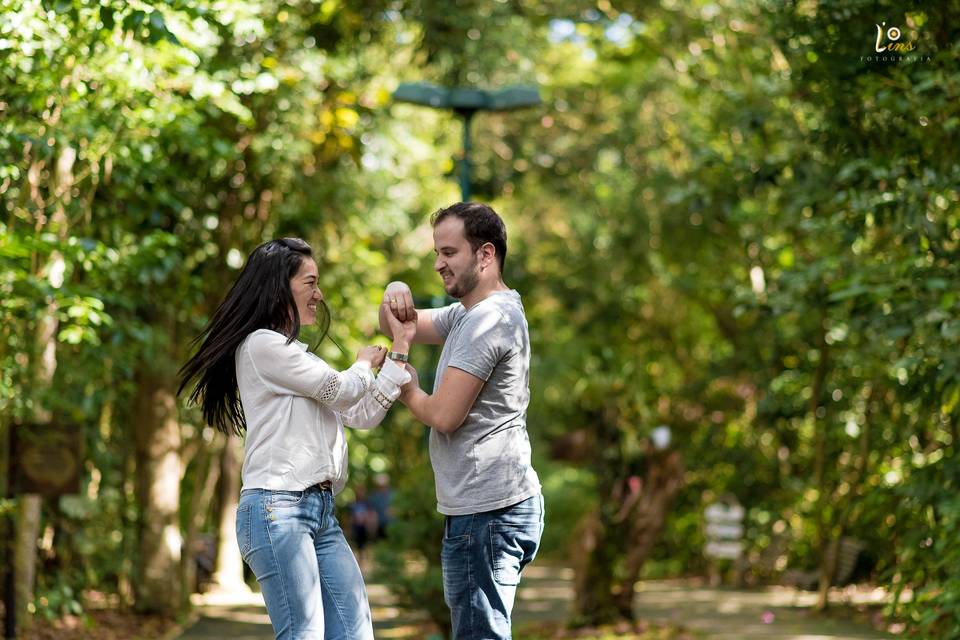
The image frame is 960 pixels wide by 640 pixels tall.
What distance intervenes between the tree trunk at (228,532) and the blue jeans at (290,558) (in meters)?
12.2

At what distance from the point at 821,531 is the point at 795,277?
4.85m

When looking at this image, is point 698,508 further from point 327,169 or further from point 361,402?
point 361,402

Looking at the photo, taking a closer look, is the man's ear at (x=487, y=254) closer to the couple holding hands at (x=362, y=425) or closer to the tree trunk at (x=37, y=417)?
the couple holding hands at (x=362, y=425)

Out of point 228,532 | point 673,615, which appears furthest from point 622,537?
point 228,532

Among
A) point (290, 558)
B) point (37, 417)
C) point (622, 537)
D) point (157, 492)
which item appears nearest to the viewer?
point (290, 558)

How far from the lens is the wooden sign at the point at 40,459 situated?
8703mm

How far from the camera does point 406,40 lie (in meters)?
15.9

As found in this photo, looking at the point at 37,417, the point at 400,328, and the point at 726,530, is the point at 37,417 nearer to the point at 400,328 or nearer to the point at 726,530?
the point at 400,328

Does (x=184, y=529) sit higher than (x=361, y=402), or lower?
lower

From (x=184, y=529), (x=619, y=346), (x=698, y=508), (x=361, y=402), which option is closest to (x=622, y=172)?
(x=619, y=346)

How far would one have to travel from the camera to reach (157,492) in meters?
12.4

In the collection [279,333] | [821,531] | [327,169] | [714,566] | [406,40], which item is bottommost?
[714,566]

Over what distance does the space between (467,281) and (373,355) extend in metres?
0.38

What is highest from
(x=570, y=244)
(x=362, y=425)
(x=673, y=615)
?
(x=570, y=244)
